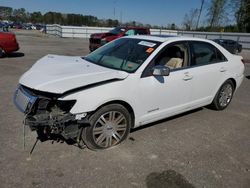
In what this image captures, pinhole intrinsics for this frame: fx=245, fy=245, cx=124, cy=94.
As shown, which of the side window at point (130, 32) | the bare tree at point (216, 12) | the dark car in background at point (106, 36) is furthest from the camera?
the bare tree at point (216, 12)

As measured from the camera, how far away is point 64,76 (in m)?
3.29

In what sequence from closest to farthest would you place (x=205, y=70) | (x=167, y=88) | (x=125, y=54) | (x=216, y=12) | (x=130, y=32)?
(x=167, y=88), (x=125, y=54), (x=205, y=70), (x=130, y=32), (x=216, y=12)

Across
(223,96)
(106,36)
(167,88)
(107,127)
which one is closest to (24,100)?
(107,127)

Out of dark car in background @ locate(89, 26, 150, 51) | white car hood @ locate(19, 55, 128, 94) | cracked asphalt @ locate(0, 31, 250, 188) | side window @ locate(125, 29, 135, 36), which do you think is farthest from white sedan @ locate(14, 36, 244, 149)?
side window @ locate(125, 29, 135, 36)

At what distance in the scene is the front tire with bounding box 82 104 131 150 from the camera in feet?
11.1

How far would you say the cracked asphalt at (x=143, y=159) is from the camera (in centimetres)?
294

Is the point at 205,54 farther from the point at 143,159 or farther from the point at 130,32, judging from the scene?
the point at 130,32

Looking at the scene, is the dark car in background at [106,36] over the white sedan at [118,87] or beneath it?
over

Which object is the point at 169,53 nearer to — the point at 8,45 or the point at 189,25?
the point at 8,45

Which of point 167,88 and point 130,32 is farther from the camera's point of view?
point 130,32

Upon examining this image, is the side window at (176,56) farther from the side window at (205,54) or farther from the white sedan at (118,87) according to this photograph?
the side window at (205,54)

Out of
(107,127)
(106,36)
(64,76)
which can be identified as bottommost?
(107,127)

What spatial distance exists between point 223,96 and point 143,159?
296 cm

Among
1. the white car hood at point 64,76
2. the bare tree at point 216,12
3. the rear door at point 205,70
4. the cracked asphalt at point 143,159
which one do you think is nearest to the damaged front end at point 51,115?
the white car hood at point 64,76
